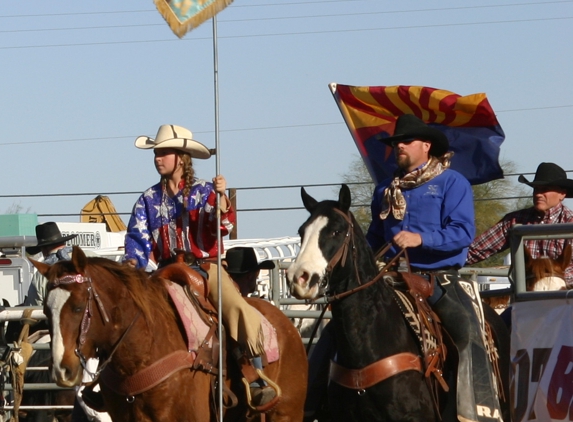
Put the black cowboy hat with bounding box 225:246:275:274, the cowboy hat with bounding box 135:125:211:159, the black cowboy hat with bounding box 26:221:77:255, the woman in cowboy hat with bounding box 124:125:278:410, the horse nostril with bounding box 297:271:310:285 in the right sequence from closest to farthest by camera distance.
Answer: the horse nostril with bounding box 297:271:310:285 < the woman in cowboy hat with bounding box 124:125:278:410 < the cowboy hat with bounding box 135:125:211:159 < the black cowboy hat with bounding box 225:246:275:274 < the black cowboy hat with bounding box 26:221:77:255

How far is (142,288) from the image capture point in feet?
23.1

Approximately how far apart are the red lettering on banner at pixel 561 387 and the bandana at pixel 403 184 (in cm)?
140

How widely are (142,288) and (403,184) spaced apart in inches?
74.7

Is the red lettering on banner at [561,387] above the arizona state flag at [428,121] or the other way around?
the other way around

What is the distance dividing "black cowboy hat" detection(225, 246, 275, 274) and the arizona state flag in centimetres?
161

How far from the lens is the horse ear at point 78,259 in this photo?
666 cm

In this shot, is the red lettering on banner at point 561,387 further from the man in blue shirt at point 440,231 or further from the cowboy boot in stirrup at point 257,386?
the cowboy boot in stirrup at point 257,386

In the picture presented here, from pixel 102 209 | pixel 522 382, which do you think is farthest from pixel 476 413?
pixel 102 209

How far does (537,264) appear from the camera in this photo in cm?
873

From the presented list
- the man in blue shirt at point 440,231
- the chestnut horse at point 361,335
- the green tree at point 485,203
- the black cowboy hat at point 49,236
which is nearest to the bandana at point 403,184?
the man in blue shirt at point 440,231

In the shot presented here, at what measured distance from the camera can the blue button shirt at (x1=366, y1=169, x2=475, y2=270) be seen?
717 cm

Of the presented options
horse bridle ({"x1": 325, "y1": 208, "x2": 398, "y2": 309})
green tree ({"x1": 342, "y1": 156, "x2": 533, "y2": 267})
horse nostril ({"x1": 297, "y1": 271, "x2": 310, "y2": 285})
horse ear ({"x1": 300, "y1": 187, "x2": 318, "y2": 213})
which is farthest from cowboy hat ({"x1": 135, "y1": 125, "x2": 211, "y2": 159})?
green tree ({"x1": 342, "y1": 156, "x2": 533, "y2": 267})

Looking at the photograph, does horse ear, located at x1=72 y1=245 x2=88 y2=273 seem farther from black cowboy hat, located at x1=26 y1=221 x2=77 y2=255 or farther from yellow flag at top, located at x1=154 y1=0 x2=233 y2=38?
black cowboy hat, located at x1=26 y1=221 x2=77 y2=255

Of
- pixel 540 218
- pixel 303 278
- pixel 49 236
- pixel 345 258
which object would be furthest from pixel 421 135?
pixel 49 236
